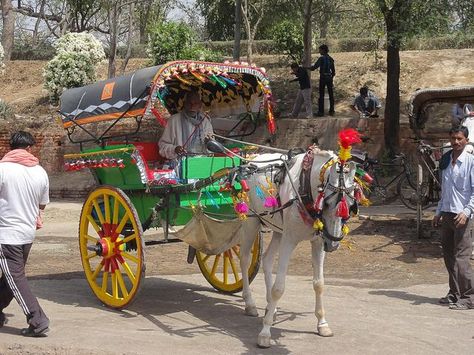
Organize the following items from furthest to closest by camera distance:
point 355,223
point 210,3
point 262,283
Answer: point 210,3
point 355,223
point 262,283

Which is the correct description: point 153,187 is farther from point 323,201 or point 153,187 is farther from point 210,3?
point 210,3

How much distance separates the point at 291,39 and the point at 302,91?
672 centimetres

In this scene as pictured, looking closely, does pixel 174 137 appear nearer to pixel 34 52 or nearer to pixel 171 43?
pixel 171 43

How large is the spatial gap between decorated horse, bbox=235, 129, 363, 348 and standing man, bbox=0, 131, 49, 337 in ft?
6.22

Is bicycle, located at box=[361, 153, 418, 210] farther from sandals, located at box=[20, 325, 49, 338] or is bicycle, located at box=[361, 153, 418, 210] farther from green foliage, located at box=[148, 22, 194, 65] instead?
sandals, located at box=[20, 325, 49, 338]

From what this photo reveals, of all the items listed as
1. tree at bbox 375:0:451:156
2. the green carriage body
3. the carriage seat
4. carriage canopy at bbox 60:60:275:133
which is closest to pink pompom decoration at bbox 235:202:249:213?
the green carriage body

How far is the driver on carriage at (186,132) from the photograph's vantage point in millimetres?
8891

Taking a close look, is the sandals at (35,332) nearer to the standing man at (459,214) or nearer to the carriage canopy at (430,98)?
the standing man at (459,214)

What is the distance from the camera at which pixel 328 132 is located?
19.9 metres

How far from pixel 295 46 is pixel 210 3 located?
19.9 ft

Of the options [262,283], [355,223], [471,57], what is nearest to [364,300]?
[262,283]

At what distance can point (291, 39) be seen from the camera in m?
27.1

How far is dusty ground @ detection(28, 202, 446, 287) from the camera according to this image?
10.3m

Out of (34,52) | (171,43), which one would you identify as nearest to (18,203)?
(171,43)
